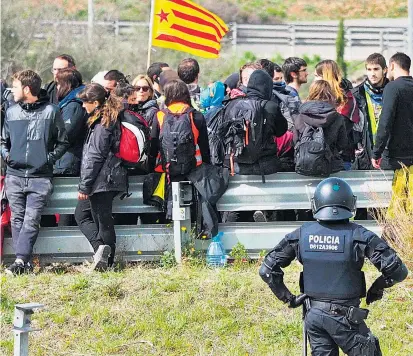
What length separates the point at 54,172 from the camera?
955 cm

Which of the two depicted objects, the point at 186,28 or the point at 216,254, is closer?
the point at 216,254

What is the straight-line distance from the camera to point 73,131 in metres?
9.31

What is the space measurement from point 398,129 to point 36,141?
10.7ft

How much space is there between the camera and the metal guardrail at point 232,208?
30.6 feet

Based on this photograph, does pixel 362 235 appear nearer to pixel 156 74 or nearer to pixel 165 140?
pixel 165 140

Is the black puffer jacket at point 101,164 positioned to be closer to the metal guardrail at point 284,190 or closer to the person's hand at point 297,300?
the metal guardrail at point 284,190

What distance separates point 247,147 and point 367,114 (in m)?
1.42

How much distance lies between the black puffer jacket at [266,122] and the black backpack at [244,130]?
0.07 feet

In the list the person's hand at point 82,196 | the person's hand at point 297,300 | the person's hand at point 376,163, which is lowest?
the person's hand at point 297,300

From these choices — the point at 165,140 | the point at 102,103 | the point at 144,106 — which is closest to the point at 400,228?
the point at 165,140

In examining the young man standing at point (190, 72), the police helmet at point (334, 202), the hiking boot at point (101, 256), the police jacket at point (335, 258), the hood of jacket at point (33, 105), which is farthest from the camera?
the young man standing at point (190, 72)

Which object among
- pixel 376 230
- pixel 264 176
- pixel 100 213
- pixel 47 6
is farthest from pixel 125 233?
pixel 47 6

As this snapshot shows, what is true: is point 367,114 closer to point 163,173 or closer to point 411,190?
point 411,190

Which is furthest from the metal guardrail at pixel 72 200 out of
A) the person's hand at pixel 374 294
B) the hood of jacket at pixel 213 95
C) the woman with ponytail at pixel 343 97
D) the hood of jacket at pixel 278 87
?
the person's hand at pixel 374 294
